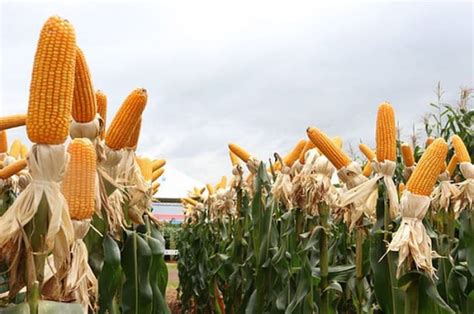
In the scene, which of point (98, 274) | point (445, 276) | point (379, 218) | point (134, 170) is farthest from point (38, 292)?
point (445, 276)

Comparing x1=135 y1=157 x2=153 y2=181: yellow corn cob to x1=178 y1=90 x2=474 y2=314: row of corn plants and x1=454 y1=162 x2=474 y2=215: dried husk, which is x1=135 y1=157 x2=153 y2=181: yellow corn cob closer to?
x1=178 y1=90 x2=474 y2=314: row of corn plants

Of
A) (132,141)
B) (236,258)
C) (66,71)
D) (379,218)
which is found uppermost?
(66,71)

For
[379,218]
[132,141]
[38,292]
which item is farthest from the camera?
[379,218]

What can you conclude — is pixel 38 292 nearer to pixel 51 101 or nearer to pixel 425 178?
pixel 51 101

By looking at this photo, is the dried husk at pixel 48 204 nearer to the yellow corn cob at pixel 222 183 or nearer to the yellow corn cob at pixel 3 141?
the yellow corn cob at pixel 3 141

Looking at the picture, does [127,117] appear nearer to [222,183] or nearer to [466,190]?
[466,190]

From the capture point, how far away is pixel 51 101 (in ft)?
4.71

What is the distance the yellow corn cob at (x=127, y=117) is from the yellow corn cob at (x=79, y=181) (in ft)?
1.81

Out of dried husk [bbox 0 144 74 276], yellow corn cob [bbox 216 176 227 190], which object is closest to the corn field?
dried husk [bbox 0 144 74 276]

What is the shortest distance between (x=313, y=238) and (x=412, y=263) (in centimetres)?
120

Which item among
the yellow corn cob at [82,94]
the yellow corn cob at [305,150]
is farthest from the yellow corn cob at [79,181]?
the yellow corn cob at [305,150]

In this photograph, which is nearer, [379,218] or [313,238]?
[379,218]

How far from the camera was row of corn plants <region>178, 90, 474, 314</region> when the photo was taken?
234 cm

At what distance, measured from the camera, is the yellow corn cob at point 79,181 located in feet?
5.16
